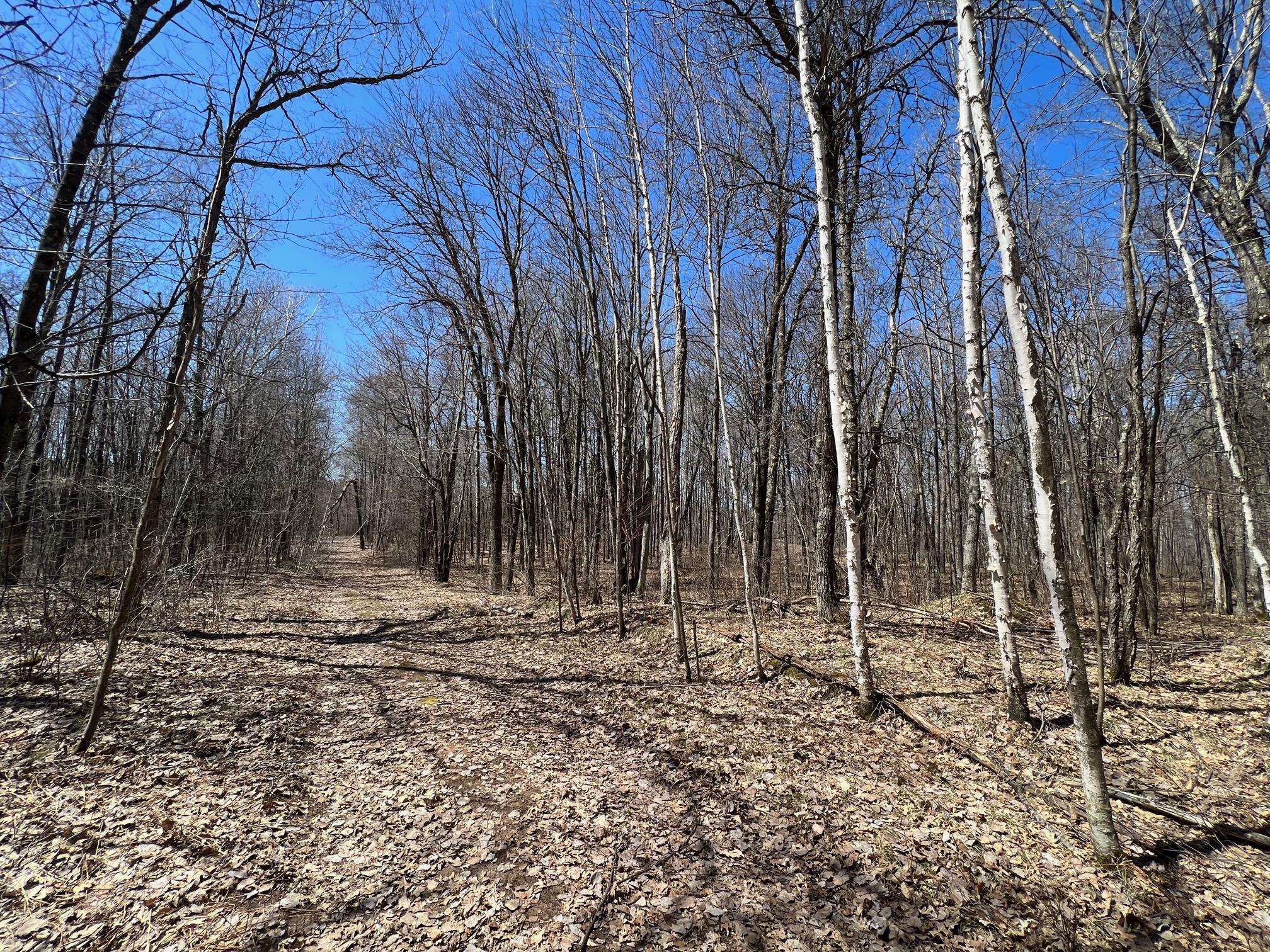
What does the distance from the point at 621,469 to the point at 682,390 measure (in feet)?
5.50

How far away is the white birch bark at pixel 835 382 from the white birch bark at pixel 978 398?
109 cm

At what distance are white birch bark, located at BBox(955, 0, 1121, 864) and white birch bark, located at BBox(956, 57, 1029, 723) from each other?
0.63 meters

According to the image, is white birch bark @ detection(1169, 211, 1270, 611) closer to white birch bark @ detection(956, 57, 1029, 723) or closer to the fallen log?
white birch bark @ detection(956, 57, 1029, 723)

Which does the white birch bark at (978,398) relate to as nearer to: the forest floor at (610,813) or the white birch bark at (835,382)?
the forest floor at (610,813)

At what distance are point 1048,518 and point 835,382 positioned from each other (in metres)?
2.45

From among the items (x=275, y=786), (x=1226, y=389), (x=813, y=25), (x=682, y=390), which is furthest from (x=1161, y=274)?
(x=275, y=786)

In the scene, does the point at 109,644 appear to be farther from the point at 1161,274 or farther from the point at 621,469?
the point at 1161,274

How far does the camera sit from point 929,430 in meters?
16.5

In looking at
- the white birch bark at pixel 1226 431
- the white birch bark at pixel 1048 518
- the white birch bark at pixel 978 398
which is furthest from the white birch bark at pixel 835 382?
the white birch bark at pixel 1226 431

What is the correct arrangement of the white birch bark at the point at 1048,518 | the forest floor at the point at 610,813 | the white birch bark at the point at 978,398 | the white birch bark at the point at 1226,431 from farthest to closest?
the white birch bark at the point at 1226,431, the white birch bark at the point at 978,398, the white birch bark at the point at 1048,518, the forest floor at the point at 610,813

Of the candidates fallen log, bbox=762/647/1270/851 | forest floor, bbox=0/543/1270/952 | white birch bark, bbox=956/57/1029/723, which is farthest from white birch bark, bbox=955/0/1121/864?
white birch bark, bbox=956/57/1029/723

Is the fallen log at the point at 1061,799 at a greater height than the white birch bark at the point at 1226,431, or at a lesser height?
lesser

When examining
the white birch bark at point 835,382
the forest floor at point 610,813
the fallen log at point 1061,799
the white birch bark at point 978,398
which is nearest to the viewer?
the forest floor at point 610,813

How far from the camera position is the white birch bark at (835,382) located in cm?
520
